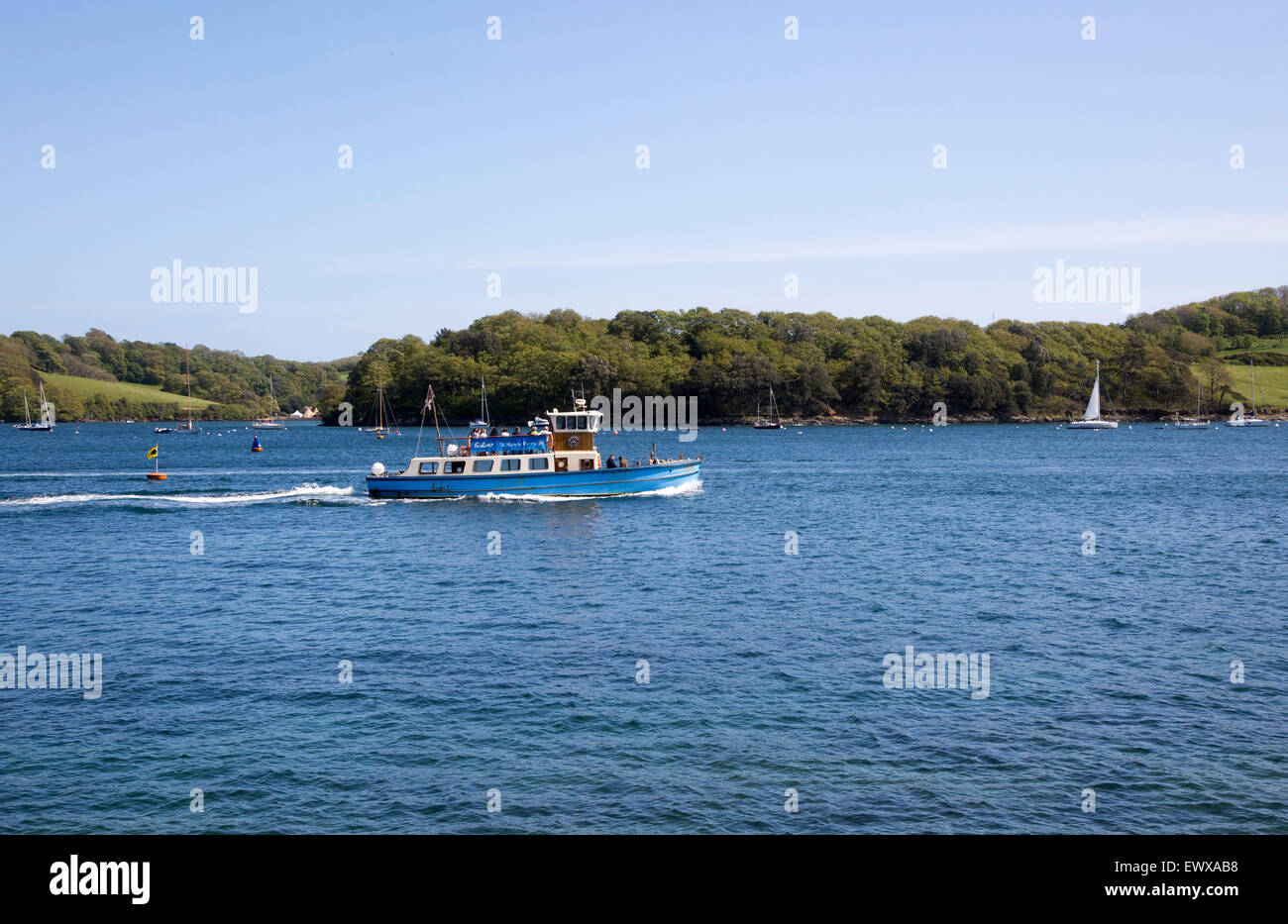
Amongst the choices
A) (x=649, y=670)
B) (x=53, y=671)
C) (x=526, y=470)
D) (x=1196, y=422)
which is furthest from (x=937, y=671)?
(x=1196, y=422)

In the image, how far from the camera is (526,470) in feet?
196

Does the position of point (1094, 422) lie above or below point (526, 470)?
above

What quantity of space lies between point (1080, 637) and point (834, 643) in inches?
257

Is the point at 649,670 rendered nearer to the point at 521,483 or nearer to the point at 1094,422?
the point at 521,483

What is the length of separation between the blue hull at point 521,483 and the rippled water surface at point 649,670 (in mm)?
6041

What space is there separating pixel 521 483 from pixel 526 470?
0.82 metres

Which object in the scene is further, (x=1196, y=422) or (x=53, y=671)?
(x=1196, y=422)

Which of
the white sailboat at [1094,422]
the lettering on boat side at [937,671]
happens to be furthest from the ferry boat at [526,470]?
the white sailboat at [1094,422]

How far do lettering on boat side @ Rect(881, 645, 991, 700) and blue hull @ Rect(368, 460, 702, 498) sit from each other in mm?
36511

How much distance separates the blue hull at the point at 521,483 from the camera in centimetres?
5941

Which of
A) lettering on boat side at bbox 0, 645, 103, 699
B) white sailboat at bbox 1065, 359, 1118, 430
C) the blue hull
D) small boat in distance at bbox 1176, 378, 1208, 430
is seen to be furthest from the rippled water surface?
small boat in distance at bbox 1176, 378, 1208, 430

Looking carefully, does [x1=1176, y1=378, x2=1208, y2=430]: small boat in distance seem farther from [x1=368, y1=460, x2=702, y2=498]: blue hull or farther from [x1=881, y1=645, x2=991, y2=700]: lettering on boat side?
[x1=881, y1=645, x2=991, y2=700]: lettering on boat side

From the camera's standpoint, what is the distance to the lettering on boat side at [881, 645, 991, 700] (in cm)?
2170
